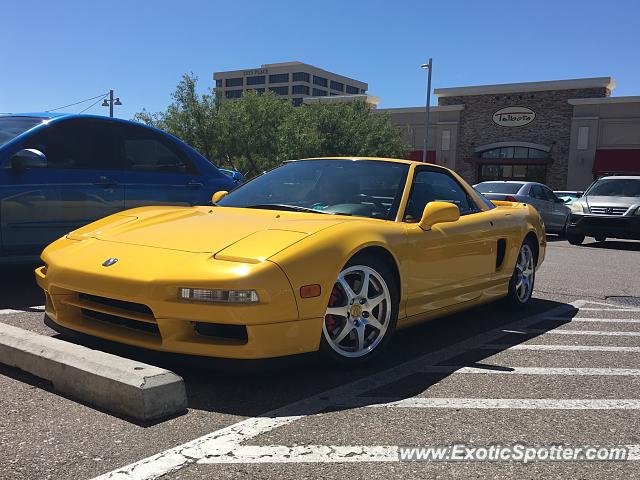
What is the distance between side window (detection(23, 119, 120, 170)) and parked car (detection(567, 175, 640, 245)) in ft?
34.2

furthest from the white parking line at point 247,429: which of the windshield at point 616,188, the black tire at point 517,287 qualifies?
A: the windshield at point 616,188

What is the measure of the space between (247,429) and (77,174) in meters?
Answer: 3.55

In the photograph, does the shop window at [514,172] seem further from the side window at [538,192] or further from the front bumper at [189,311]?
the front bumper at [189,311]

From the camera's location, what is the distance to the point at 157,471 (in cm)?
221

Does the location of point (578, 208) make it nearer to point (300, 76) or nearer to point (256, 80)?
point (300, 76)

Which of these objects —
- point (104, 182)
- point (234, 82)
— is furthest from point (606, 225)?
point (234, 82)

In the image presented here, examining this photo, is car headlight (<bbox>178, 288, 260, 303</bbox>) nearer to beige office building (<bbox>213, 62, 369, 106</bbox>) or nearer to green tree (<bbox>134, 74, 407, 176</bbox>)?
green tree (<bbox>134, 74, 407, 176</bbox>)

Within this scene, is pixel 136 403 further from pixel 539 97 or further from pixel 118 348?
pixel 539 97

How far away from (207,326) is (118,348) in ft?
2.14

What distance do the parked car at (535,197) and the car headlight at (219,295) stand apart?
36.1 feet

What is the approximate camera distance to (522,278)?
5480 mm

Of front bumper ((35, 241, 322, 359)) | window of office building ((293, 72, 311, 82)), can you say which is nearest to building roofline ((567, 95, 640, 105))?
front bumper ((35, 241, 322, 359))

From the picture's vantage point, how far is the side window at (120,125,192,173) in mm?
5812

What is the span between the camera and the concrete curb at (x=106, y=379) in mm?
2658
